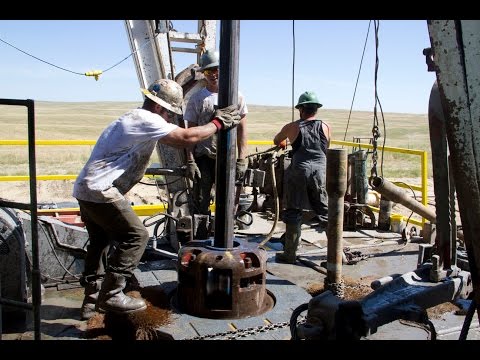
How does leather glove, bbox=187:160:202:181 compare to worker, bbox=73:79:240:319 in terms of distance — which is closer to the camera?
worker, bbox=73:79:240:319

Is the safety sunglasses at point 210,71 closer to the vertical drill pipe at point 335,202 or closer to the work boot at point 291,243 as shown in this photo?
the work boot at point 291,243

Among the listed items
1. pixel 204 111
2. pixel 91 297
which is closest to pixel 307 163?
pixel 204 111

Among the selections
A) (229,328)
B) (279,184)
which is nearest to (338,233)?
(229,328)

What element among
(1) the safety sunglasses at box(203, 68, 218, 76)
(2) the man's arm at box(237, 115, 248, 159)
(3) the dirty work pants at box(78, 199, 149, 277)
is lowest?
(3) the dirty work pants at box(78, 199, 149, 277)

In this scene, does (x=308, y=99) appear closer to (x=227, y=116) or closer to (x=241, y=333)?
(x=227, y=116)

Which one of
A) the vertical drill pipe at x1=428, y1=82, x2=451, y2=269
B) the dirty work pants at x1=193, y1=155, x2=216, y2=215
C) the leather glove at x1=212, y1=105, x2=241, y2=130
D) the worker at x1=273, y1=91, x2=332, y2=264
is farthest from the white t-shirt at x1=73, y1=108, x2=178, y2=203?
the worker at x1=273, y1=91, x2=332, y2=264

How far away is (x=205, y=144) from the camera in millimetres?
6309

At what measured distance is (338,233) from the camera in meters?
4.54

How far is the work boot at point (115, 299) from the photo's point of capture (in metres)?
4.34

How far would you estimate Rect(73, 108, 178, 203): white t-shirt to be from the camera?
4262mm

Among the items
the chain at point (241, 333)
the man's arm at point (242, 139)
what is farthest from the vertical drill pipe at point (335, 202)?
the man's arm at point (242, 139)

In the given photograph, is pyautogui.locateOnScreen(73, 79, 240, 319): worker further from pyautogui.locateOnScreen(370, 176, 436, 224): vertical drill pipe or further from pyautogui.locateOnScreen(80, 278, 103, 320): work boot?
pyautogui.locateOnScreen(370, 176, 436, 224): vertical drill pipe

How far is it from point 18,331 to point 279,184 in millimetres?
4880
